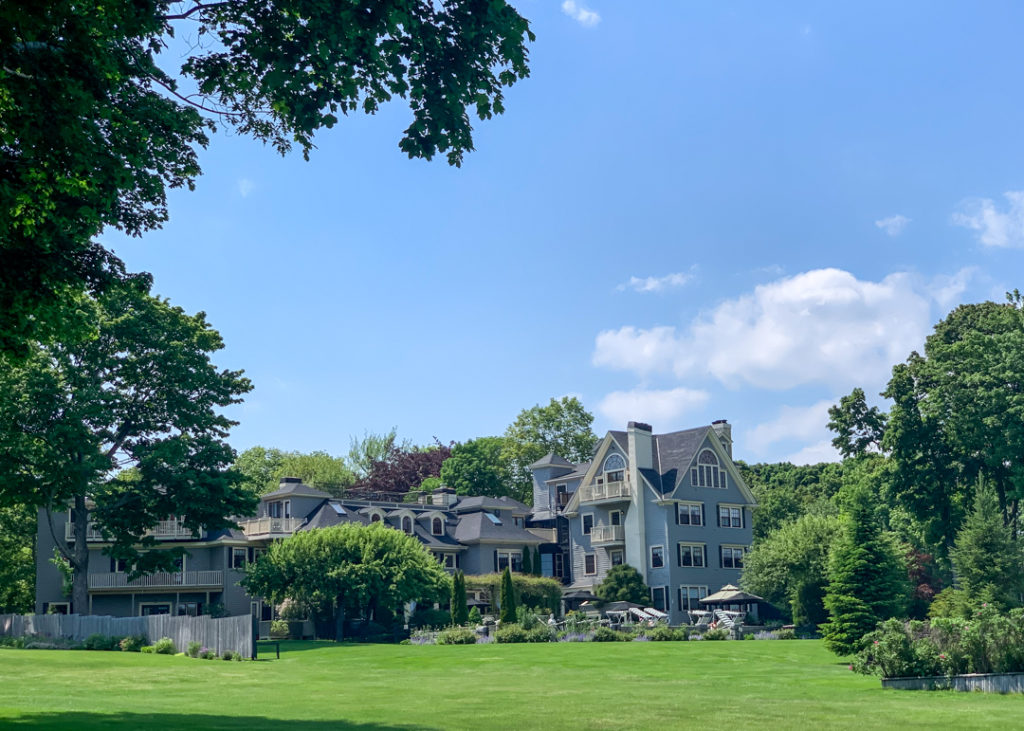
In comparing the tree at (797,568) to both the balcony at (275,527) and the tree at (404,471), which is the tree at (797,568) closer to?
the balcony at (275,527)

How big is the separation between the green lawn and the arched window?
2822 centimetres

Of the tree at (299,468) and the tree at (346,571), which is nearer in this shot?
the tree at (346,571)

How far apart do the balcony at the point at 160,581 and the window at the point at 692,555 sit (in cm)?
2771

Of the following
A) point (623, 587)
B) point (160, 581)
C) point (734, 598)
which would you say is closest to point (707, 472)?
point (623, 587)

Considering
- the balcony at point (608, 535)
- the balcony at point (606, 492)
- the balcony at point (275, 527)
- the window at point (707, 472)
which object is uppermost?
the window at point (707, 472)

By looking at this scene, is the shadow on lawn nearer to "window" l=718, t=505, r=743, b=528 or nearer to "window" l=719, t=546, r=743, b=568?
"window" l=719, t=546, r=743, b=568

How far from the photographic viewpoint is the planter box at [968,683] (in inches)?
904

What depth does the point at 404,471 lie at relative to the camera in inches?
3878

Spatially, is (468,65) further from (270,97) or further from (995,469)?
(995,469)

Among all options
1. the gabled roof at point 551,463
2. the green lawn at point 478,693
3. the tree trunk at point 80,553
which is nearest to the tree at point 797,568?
the green lawn at point 478,693

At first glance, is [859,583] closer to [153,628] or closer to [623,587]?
[153,628]

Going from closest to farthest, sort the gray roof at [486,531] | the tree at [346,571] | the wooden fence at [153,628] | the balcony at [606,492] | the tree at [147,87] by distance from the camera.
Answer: the tree at [147,87] < the wooden fence at [153,628] < the tree at [346,571] < the balcony at [606,492] < the gray roof at [486,531]

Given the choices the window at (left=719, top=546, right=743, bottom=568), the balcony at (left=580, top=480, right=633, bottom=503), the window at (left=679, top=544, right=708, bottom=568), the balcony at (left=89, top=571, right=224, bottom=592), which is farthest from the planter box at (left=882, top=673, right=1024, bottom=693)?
the balcony at (left=89, top=571, right=224, bottom=592)

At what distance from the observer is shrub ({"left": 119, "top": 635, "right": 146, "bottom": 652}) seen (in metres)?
42.2
